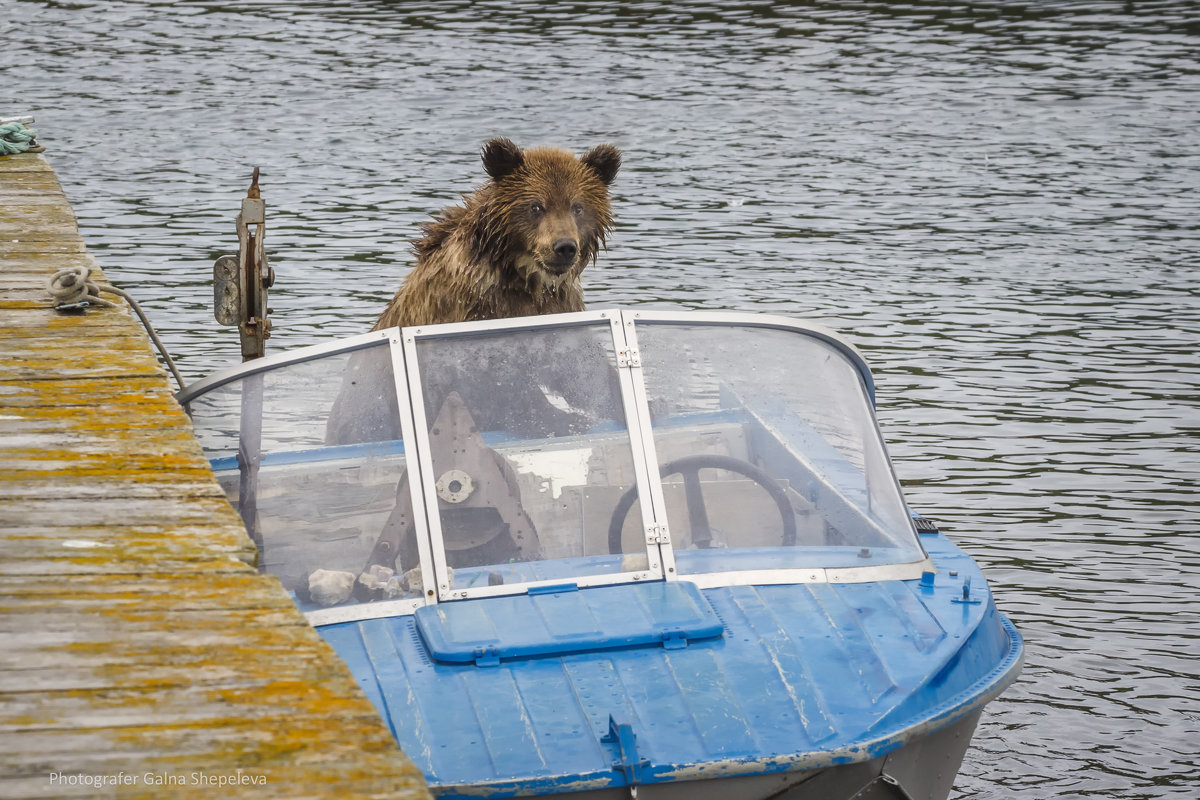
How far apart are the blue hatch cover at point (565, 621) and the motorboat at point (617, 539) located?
0.03ft

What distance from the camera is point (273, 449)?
564cm

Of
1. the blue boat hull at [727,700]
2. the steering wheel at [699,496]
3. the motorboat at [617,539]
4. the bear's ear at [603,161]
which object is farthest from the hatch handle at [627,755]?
the bear's ear at [603,161]

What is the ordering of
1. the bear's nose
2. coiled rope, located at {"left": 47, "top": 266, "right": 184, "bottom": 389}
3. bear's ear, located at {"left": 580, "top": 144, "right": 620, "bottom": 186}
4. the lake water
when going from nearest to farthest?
coiled rope, located at {"left": 47, "top": 266, "right": 184, "bottom": 389} < the bear's nose < bear's ear, located at {"left": 580, "top": 144, "right": 620, "bottom": 186} < the lake water

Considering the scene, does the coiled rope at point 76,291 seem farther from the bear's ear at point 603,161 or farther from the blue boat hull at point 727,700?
the bear's ear at point 603,161

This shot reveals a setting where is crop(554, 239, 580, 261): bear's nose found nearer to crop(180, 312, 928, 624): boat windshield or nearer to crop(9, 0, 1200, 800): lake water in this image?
crop(180, 312, 928, 624): boat windshield

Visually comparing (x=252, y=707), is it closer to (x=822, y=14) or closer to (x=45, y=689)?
(x=45, y=689)

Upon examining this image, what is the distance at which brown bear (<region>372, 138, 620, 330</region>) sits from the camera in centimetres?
779

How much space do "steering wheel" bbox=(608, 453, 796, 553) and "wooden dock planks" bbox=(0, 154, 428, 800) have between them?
5.12ft

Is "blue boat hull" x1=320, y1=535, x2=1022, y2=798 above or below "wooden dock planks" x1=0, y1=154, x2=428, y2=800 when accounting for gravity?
below

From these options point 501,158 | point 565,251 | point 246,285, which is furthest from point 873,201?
point 246,285

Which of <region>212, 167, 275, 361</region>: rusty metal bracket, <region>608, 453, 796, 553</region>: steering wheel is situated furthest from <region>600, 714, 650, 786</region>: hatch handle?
<region>212, 167, 275, 361</region>: rusty metal bracket

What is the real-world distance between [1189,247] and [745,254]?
4.94 meters

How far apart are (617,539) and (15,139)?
29.2 feet

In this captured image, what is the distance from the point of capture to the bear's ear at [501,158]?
7816 mm
